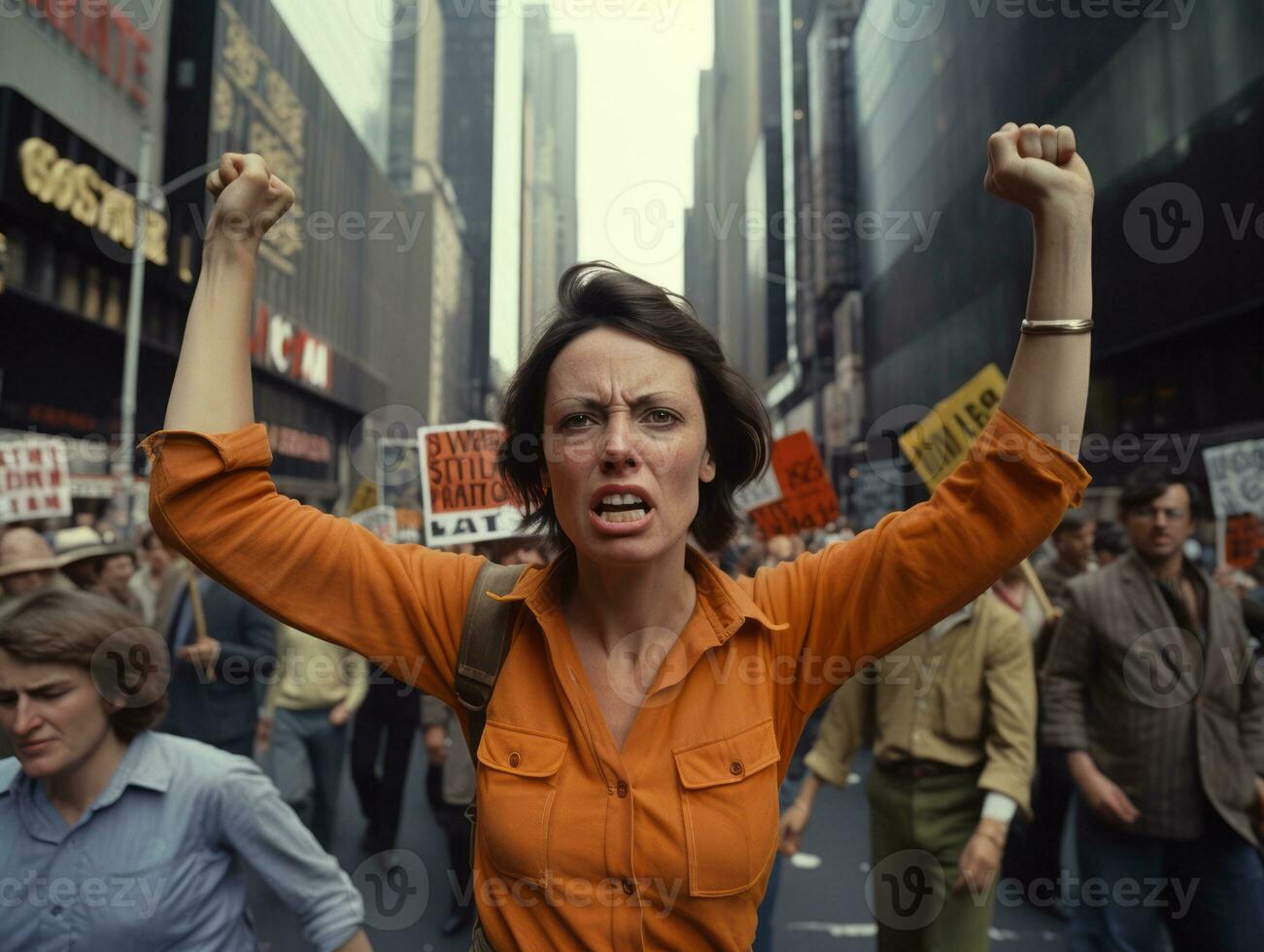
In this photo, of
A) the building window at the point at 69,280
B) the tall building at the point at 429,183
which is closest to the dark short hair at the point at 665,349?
the building window at the point at 69,280

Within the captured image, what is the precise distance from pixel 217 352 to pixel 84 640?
4.56 feet

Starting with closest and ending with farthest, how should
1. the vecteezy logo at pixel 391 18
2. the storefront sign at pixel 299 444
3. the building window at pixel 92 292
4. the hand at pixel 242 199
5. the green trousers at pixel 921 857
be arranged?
the hand at pixel 242 199, the green trousers at pixel 921 857, the building window at pixel 92 292, the storefront sign at pixel 299 444, the vecteezy logo at pixel 391 18

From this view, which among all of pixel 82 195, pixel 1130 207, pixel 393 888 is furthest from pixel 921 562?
pixel 82 195

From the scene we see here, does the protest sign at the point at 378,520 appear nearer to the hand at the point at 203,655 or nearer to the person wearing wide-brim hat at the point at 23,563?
the hand at the point at 203,655

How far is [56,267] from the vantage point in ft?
77.3

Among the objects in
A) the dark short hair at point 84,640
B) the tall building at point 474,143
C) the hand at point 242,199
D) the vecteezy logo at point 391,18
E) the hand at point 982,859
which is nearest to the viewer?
the hand at point 242,199

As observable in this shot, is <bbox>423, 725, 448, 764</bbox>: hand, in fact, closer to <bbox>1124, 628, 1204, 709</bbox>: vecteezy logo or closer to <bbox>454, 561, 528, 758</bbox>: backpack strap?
<bbox>1124, 628, 1204, 709</bbox>: vecteezy logo

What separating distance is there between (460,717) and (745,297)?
136 metres

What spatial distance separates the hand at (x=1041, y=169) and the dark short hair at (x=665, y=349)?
2.00ft

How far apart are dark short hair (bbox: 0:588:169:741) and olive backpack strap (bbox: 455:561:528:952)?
1.34 m

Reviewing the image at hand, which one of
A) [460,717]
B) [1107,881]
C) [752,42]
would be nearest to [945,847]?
[1107,881]

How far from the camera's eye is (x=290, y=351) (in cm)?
4128

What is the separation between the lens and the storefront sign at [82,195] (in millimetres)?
21438

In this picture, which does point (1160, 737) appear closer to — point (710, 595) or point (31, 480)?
point (710, 595)
